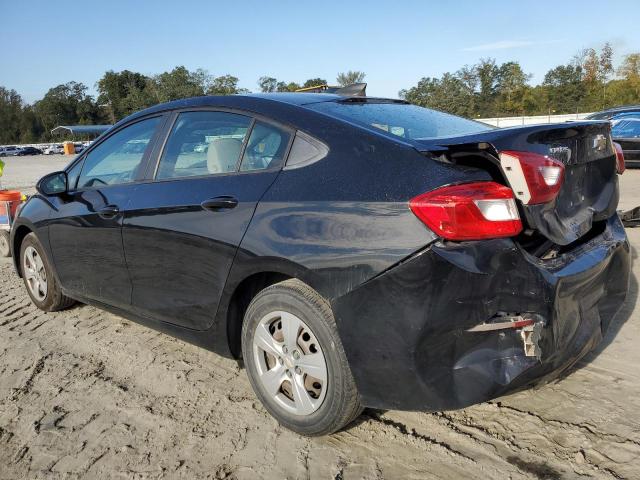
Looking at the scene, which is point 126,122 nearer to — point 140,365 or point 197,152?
point 197,152

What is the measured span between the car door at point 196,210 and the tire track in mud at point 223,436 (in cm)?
46

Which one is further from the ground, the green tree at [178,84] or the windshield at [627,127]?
the green tree at [178,84]

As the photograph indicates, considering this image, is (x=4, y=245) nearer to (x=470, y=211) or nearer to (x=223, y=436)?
(x=223, y=436)

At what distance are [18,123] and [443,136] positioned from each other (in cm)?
12377

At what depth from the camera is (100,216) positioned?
3588mm

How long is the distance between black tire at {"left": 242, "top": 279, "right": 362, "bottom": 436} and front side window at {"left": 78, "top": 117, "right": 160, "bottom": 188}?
147cm

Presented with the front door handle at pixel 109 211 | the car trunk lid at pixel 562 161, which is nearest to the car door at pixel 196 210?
the front door handle at pixel 109 211

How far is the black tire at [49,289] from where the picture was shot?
439 centimetres

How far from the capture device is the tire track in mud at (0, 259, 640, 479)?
2.36m

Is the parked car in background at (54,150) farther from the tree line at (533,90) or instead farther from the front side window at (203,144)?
the front side window at (203,144)

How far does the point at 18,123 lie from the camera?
355 ft

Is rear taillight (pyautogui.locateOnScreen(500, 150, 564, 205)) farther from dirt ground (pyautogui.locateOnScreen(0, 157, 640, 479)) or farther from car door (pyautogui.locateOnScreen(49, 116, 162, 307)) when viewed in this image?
car door (pyautogui.locateOnScreen(49, 116, 162, 307))

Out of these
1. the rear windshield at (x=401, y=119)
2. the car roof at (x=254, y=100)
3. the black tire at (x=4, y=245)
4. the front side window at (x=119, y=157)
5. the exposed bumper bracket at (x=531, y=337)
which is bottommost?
the black tire at (x=4, y=245)

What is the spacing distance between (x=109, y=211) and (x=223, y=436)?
1.67 metres
